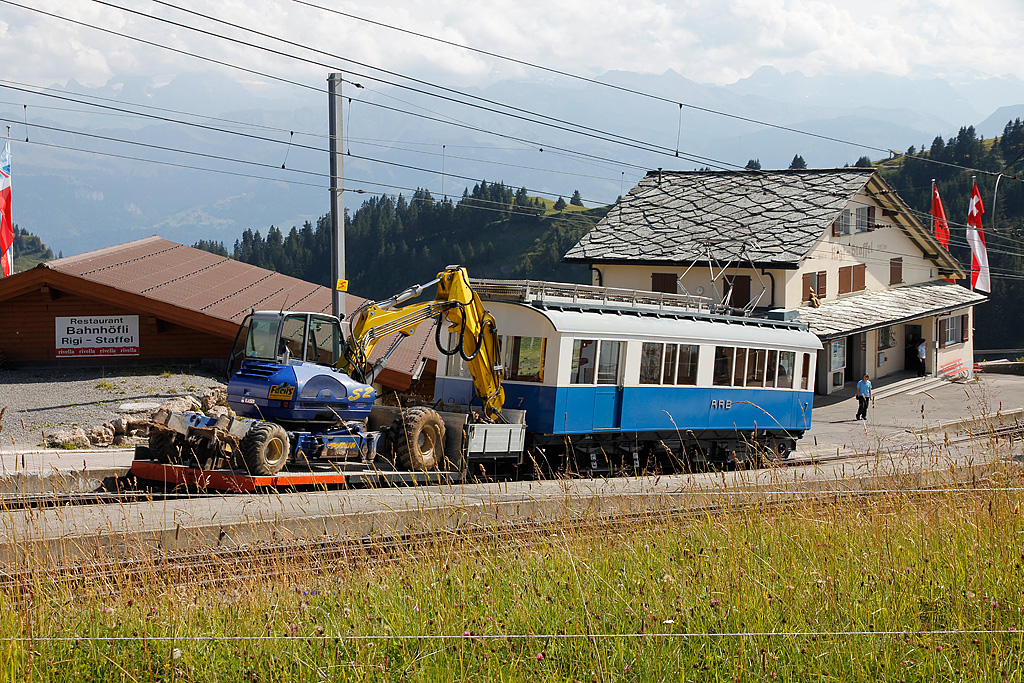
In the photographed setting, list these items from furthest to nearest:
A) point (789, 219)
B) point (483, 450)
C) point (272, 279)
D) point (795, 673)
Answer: point (789, 219) < point (272, 279) < point (483, 450) < point (795, 673)

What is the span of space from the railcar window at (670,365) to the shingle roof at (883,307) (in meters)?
11.7

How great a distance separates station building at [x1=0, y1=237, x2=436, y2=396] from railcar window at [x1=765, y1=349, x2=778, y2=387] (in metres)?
8.70

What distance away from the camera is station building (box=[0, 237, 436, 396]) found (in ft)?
71.5

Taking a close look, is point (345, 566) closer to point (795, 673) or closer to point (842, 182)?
point (795, 673)

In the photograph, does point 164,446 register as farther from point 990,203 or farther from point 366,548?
point 990,203

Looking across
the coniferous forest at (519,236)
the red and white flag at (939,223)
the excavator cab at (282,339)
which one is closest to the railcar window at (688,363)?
the excavator cab at (282,339)

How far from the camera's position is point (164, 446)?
1334 centimetres

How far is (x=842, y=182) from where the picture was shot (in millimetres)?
35906

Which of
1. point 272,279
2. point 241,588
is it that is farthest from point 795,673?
point 272,279

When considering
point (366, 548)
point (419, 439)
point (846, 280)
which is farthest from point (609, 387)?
point (846, 280)

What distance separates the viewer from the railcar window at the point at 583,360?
50.8 ft

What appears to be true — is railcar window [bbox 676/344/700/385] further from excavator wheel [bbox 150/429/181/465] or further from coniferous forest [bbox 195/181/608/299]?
coniferous forest [bbox 195/181/608/299]

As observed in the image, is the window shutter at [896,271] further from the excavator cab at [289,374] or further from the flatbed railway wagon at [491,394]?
the excavator cab at [289,374]

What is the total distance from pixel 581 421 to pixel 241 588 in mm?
10023
